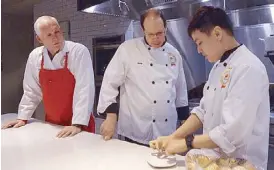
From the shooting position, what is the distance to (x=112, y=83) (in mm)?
1645

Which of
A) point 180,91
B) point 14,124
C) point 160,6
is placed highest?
point 160,6

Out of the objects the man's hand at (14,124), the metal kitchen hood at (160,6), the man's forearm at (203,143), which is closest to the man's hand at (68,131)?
the man's hand at (14,124)

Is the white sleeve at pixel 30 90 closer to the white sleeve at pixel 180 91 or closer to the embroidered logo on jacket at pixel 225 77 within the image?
the white sleeve at pixel 180 91

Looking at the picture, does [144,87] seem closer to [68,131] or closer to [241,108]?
[68,131]

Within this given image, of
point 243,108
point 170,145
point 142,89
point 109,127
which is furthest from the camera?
point 142,89

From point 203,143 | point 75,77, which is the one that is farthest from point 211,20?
point 75,77

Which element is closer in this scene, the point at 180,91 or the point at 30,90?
the point at 180,91

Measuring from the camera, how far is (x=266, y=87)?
95 cm

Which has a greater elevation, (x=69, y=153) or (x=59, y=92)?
(x=59, y=92)

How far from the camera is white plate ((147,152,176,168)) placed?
0.95m

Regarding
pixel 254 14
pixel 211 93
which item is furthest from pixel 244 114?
pixel 254 14

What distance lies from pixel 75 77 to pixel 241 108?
111 centimetres

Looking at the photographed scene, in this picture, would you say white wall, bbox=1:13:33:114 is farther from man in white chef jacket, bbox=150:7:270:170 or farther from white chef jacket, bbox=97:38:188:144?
man in white chef jacket, bbox=150:7:270:170

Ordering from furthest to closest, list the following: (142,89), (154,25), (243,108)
A: (142,89)
(154,25)
(243,108)
